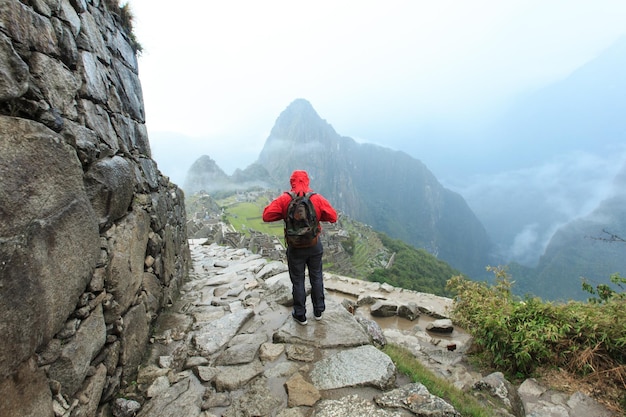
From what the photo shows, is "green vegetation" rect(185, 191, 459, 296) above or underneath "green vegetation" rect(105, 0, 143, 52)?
underneath

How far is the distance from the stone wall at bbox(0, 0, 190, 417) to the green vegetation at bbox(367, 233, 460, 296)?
4342 cm

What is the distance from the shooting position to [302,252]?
4383mm

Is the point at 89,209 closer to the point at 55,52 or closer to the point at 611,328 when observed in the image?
the point at 55,52

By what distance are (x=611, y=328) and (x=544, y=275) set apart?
405ft

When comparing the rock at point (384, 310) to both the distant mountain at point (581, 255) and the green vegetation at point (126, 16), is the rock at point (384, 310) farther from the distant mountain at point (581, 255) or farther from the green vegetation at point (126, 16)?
the distant mountain at point (581, 255)

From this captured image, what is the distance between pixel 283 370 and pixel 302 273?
1.40 metres

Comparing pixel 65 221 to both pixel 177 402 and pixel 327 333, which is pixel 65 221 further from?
pixel 327 333

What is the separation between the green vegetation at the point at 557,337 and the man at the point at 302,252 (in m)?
3.04

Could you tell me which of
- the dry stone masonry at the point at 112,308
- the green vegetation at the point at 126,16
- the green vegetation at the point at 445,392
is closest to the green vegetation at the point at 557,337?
the dry stone masonry at the point at 112,308

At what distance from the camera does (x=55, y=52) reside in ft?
8.38

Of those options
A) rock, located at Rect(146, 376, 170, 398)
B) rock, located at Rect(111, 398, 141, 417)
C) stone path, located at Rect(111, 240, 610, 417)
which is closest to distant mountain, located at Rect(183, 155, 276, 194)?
stone path, located at Rect(111, 240, 610, 417)

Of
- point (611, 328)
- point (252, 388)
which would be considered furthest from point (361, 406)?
point (611, 328)

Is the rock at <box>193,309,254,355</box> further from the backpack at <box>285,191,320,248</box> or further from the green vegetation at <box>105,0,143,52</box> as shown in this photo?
the green vegetation at <box>105,0,143,52</box>

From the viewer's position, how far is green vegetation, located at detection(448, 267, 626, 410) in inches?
163
